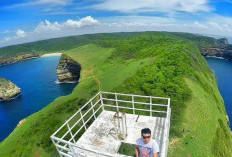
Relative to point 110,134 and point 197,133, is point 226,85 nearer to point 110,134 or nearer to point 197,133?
point 197,133

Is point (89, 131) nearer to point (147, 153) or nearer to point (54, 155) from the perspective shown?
point (147, 153)

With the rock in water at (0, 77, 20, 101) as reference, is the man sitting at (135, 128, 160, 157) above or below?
above

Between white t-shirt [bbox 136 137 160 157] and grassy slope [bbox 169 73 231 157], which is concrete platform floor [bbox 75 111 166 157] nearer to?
white t-shirt [bbox 136 137 160 157]

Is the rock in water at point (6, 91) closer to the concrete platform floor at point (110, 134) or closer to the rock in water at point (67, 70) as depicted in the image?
the rock in water at point (67, 70)

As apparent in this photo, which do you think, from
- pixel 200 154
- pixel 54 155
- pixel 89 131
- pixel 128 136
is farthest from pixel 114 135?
pixel 54 155

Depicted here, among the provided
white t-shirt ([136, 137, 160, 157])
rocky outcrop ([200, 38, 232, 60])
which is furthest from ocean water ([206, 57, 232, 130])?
white t-shirt ([136, 137, 160, 157])

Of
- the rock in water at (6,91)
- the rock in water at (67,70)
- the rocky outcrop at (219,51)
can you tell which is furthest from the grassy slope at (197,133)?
the rocky outcrop at (219,51)

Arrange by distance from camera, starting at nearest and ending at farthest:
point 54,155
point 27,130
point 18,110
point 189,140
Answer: point 189,140, point 54,155, point 27,130, point 18,110
